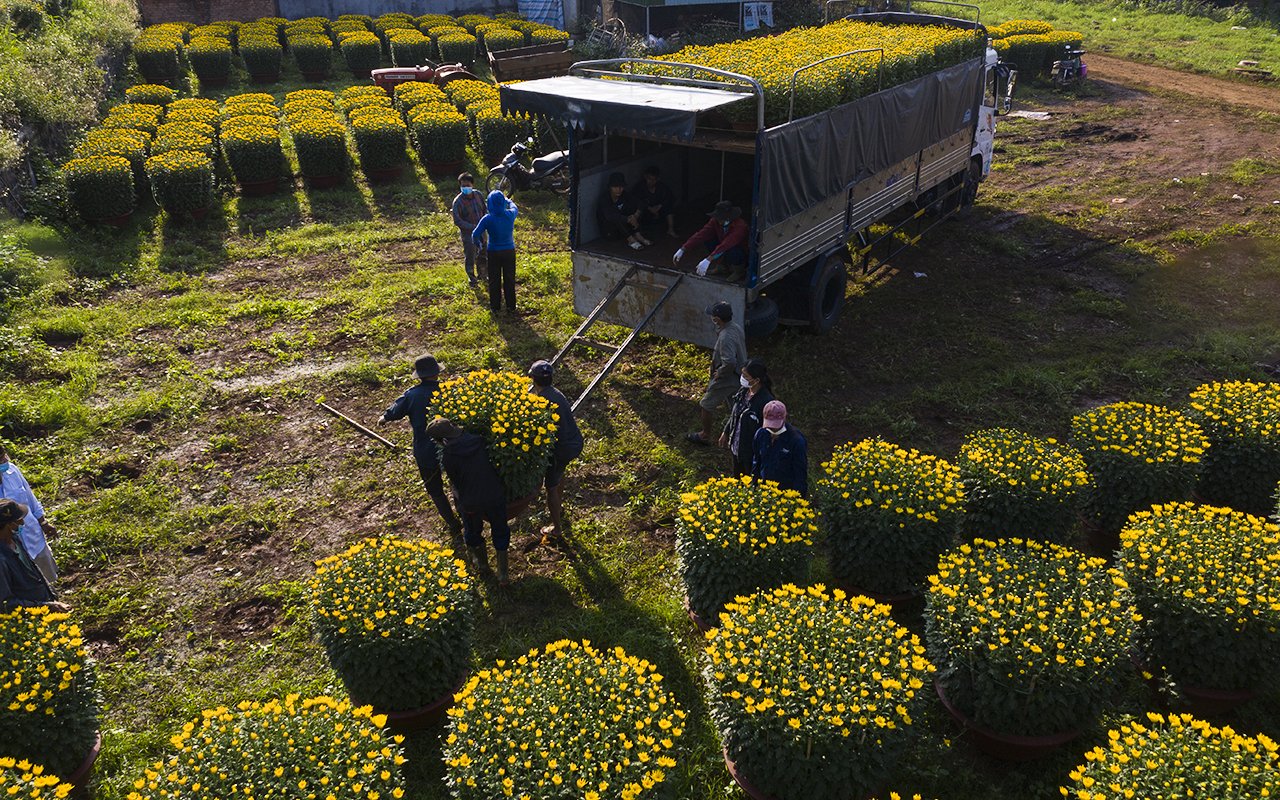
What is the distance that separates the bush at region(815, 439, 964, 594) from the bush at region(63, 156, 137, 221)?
46.9 ft

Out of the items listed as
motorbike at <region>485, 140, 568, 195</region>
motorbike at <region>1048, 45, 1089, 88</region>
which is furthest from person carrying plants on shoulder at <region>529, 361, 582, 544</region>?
motorbike at <region>1048, 45, 1089, 88</region>

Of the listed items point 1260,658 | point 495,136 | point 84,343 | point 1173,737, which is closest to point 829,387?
point 1260,658

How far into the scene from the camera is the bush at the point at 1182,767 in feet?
15.2

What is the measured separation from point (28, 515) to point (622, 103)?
6879 mm

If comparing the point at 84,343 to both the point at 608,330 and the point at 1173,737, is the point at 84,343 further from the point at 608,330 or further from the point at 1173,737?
the point at 1173,737

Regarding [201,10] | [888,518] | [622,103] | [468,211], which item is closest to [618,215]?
[622,103]

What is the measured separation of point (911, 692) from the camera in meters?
5.29

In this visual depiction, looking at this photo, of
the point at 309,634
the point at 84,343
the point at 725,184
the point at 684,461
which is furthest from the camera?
the point at 725,184

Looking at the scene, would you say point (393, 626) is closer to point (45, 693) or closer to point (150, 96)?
point (45, 693)

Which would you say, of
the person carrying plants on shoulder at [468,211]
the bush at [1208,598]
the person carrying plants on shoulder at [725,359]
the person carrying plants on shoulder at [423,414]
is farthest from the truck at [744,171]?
the bush at [1208,598]

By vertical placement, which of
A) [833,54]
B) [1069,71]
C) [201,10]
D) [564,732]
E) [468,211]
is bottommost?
[564,732]

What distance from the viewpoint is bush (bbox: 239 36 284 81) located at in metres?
27.4

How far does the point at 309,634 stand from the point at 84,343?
7.45m

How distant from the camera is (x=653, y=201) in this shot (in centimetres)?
1244
